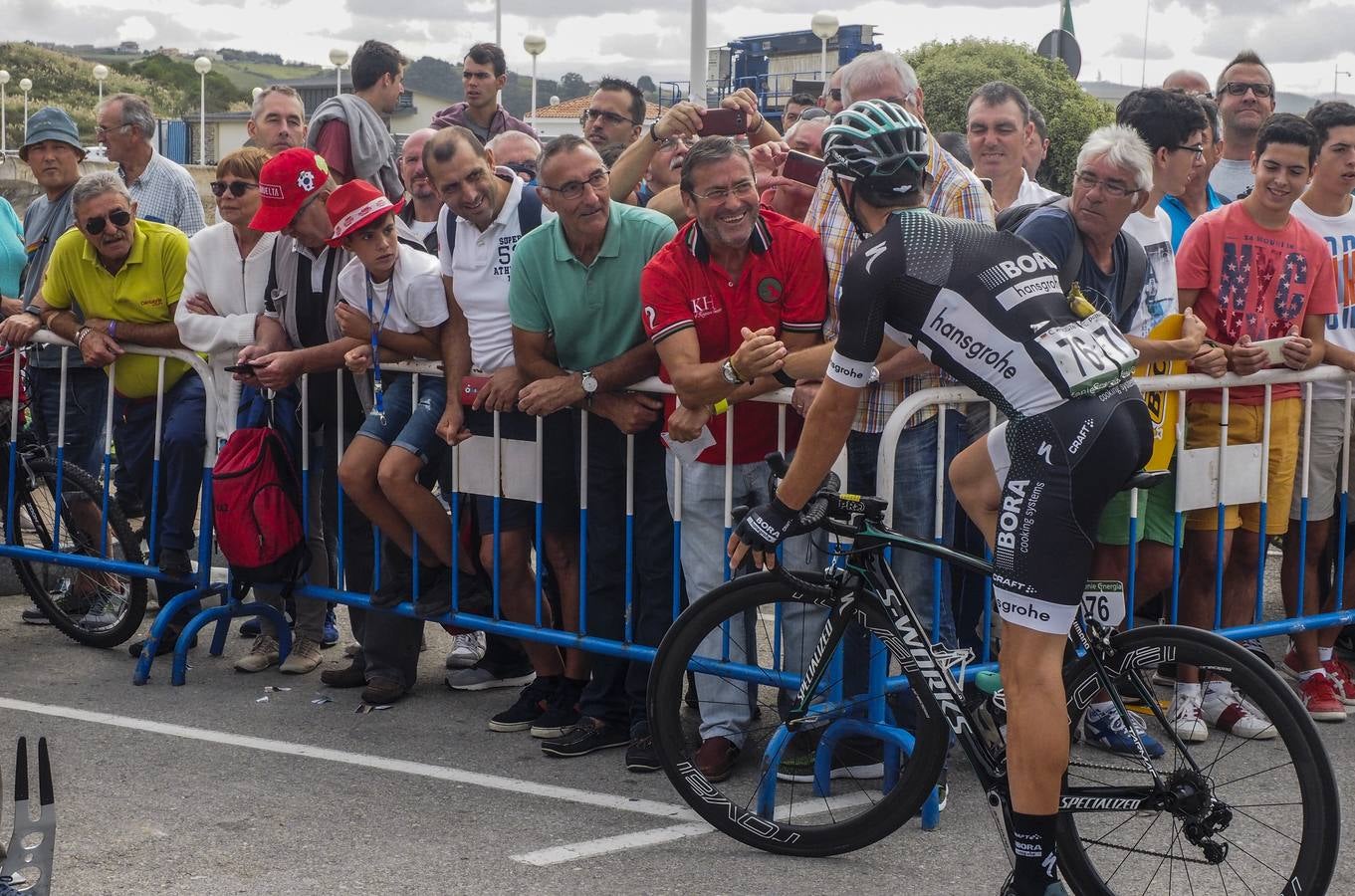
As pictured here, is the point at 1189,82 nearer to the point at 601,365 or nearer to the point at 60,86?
the point at 601,365

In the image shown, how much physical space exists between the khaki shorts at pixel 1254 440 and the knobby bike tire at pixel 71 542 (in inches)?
172

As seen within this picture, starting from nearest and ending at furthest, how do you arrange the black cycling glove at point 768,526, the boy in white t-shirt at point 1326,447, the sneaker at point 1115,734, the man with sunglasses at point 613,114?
the sneaker at point 1115,734 → the black cycling glove at point 768,526 → the boy in white t-shirt at point 1326,447 → the man with sunglasses at point 613,114

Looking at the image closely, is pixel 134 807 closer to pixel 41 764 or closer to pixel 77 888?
pixel 77 888

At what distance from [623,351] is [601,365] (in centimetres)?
11

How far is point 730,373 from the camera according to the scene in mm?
4664

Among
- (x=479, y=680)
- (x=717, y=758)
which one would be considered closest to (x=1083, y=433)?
(x=717, y=758)

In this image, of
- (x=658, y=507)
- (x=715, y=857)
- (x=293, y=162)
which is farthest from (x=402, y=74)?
(x=715, y=857)

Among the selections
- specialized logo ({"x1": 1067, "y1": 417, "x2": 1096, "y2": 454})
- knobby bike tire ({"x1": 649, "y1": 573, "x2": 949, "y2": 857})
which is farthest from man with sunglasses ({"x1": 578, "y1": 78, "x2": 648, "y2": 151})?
specialized logo ({"x1": 1067, "y1": 417, "x2": 1096, "y2": 454})

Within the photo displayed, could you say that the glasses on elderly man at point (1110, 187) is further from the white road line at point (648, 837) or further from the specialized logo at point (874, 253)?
the white road line at point (648, 837)

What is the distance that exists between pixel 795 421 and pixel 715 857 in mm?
1416

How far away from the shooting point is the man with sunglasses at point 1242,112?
7754 millimetres

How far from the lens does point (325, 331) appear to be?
239 inches

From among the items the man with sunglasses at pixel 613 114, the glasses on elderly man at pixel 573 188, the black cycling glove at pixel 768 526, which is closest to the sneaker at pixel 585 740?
the black cycling glove at pixel 768 526

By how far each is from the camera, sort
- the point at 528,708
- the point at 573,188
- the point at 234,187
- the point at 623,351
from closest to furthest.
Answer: the point at 573,188
the point at 623,351
the point at 528,708
the point at 234,187
